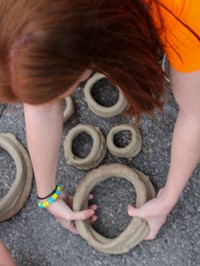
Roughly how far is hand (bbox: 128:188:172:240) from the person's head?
51cm

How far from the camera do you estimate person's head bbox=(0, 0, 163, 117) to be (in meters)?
0.53

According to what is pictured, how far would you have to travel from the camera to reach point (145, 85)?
743 millimetres

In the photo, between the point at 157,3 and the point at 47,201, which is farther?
the point at 47,201

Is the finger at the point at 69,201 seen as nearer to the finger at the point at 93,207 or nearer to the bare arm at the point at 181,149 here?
the finger at the point at 93,207

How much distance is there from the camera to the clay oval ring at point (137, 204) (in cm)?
110

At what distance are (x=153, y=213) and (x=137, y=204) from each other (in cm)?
7

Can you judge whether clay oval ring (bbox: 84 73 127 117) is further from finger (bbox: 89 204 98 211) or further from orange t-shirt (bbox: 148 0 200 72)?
orange t-shirt (bbox: 148 0 200 72)

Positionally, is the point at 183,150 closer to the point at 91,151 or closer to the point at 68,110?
the point at 91,151

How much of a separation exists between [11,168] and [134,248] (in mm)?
451

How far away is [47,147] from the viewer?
1030 millimetres

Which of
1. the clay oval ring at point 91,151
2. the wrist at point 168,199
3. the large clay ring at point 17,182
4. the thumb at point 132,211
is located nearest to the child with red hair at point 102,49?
the wrist at point 168,199

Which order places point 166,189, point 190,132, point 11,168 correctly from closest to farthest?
1. point 190,132
2. point 166,189
3. point 11,168

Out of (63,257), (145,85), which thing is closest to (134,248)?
(63,257)

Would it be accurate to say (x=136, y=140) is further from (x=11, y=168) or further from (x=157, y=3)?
(x=157, y=3)
